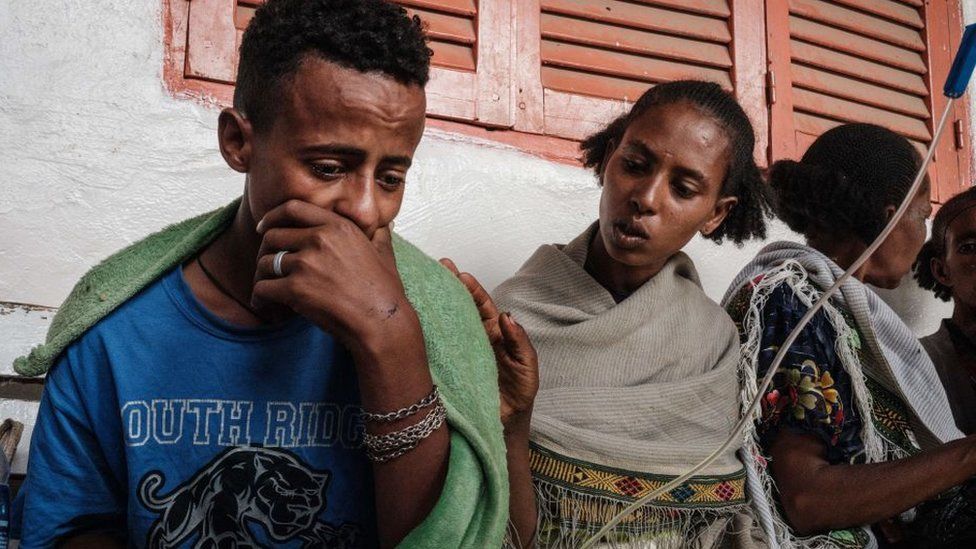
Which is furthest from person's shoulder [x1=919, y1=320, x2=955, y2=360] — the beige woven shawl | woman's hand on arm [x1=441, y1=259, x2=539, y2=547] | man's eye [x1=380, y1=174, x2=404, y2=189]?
man's eye [x1=380, y1=174, x2=404, y2=189]

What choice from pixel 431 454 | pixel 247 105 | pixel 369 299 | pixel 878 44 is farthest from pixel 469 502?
pixel 878 44

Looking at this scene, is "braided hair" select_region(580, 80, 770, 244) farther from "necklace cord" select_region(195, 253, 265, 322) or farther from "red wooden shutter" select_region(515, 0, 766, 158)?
"necklace cord" select_region(195, 253, 265, 322)

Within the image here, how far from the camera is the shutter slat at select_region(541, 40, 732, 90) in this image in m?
2.66

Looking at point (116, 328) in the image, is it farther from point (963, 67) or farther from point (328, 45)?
point (963, 67)

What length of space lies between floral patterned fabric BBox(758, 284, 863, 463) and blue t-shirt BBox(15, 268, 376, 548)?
105cm

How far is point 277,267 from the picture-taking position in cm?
129

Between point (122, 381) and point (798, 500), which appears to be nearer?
point (122, 381)

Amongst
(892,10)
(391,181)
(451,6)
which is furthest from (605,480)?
(892,10)

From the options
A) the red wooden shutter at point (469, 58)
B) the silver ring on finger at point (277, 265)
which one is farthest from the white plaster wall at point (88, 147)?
the silver ring on finger at point (277, 265)

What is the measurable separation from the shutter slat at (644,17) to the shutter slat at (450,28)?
24 centimetres

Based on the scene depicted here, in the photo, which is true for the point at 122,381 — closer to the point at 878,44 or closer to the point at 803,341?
the point at 803,341

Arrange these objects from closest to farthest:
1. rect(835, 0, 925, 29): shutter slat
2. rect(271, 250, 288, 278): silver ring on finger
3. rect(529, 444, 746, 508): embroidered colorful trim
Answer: rect(271, 250, 288, 278): silver ring on finger, rect(529, 444, 746, 508): embroidered colorful trim, rect(835, 0, 925, 29): shutter slat

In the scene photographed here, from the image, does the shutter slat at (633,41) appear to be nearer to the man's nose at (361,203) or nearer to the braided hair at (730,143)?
the braided hair at (730,143)

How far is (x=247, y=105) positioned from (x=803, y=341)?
4.38ft
